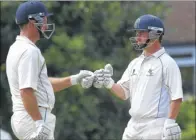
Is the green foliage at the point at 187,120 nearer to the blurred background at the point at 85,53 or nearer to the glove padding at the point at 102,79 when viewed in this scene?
the blurred background at the point at 85,53

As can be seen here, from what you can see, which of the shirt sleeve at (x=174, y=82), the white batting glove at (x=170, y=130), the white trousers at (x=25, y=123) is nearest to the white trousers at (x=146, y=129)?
the white batting glove at (x=170, y=130)

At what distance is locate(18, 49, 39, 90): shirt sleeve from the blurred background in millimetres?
4656

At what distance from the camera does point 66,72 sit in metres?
11.4

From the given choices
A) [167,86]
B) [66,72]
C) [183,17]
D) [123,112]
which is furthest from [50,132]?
[183,17]

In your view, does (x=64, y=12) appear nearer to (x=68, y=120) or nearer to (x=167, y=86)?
(x=68, y=120)

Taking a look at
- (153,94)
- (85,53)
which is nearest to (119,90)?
(153,94)

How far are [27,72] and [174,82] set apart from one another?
132cm

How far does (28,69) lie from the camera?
21.1ft

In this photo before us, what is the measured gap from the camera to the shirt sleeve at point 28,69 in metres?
Result: 6.39

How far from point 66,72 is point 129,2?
1537 millimetres

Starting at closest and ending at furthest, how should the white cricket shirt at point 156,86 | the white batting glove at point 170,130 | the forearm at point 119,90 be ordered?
the white batting glove at point 170,130 → the white cricket shirt at point 156,86 → the forearm at point 119,90

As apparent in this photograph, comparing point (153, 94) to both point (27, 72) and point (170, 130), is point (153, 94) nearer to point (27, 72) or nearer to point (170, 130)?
point (170, 130)

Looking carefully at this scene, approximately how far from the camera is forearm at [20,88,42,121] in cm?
636

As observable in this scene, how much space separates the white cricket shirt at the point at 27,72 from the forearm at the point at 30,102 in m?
0.04
